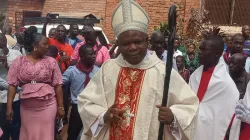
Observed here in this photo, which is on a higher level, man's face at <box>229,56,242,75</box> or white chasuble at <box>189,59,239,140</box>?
man's face at <box>229,56,242,75</box>

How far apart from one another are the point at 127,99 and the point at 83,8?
12449mm

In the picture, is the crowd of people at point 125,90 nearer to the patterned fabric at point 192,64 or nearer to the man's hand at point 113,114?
the man's hand at point 113,114

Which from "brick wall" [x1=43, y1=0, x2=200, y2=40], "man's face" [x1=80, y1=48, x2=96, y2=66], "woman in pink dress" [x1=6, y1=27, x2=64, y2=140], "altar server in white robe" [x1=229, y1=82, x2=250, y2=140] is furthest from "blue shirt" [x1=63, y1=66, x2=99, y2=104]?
"brick wall" [x1=43, y1=0, x2=200, y2=40]

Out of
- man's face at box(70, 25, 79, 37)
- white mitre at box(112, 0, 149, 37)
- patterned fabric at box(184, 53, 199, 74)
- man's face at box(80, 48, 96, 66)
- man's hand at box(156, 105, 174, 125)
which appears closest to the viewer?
man's hand at box(156, 105, 174, 125)

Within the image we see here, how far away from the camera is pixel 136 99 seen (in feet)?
12.1

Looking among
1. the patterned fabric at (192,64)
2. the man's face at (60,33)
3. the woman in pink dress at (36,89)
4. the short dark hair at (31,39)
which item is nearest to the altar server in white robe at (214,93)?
the woman in pink dress at (36,89)

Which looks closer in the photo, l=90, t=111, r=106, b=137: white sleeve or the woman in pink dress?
l=90, t=111, r=106, b=137: white sleeve

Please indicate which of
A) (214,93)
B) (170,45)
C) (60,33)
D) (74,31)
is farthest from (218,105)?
(74,31)

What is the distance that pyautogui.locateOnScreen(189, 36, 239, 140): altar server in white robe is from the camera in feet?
16.5

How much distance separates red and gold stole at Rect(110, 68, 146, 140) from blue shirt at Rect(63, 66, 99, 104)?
253 centimetres

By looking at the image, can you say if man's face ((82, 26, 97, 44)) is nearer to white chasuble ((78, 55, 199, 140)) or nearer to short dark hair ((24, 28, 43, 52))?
short dark hair ((24, 28, 43, 52))

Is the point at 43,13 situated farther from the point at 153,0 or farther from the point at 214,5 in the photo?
the point at 214,5

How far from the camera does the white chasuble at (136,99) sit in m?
3.55

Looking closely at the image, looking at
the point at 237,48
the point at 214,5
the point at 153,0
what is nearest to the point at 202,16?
the point at 214,5
